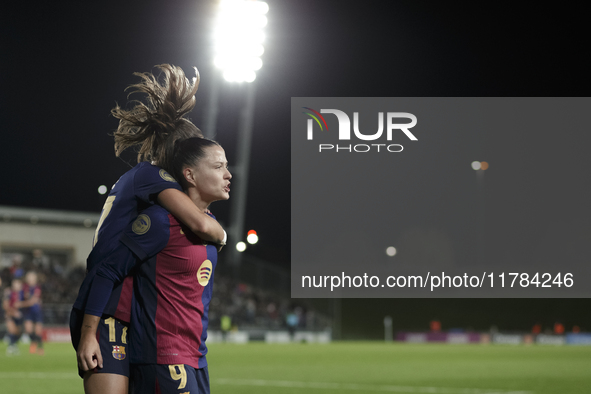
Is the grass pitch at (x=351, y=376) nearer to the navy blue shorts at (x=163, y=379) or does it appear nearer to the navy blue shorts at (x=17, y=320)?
the navy blue shorts at (x=17, y=320)

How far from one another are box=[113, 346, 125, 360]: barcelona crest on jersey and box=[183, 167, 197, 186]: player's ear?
2.49ft

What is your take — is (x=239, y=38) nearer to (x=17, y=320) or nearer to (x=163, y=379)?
(x=17, y=320)

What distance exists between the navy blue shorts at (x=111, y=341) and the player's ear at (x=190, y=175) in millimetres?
669

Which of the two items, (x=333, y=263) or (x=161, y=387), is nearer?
(x=161, y=387)

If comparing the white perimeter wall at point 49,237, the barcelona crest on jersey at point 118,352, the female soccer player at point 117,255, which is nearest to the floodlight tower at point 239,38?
the white perimeter wall at point 49,237

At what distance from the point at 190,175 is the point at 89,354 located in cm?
86

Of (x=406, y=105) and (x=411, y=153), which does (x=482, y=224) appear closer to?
(x=411, y=153)

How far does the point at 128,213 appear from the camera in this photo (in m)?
3.27

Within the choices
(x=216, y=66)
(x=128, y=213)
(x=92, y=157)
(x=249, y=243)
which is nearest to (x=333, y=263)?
(x=249, y=243)

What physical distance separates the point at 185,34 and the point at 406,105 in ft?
64.6

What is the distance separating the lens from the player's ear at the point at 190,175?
3291 mm

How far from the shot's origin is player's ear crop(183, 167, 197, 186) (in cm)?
329

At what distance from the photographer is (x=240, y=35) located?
1204 inches

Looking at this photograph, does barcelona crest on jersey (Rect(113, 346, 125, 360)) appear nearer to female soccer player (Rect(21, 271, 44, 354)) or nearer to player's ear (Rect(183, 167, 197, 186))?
player's ear (Rect(183, 167, 197, 186))
